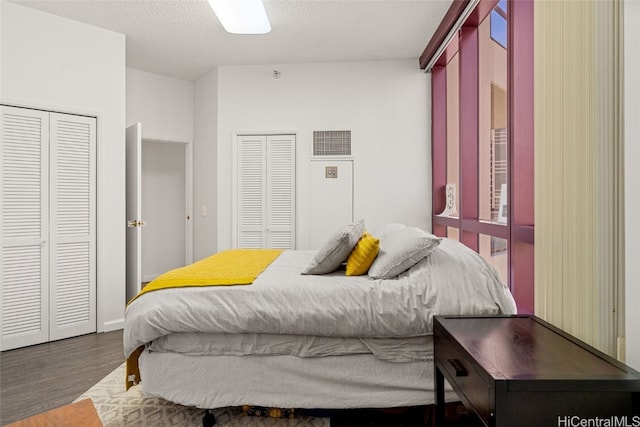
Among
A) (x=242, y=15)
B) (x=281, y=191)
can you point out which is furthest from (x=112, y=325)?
(x=242, y=15)

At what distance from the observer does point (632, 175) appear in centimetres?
113

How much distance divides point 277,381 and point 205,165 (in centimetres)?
339

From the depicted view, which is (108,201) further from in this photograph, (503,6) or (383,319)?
(503,6)

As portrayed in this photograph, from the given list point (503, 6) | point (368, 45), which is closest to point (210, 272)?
point (503, 6)

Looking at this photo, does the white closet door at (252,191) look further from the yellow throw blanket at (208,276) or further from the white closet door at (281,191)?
the yellow throw blanket at (208,276)

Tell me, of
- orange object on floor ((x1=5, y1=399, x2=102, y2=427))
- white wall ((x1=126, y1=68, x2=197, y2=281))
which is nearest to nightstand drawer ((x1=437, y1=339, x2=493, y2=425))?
orange object on floor ((x1=5, y1=399, x2=102, y2=427))

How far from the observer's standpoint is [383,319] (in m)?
1.71

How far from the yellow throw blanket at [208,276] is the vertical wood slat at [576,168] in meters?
1.40

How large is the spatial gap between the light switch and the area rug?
2848 millimetres

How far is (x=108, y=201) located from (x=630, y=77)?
3.78 metres

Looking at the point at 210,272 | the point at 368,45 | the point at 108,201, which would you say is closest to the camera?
the point at 210,272

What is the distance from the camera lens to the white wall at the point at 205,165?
450cm

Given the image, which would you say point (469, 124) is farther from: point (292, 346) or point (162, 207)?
point (162, 207)

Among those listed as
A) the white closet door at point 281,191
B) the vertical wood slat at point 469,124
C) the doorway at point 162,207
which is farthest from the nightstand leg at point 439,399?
the doorway at point 162,207
